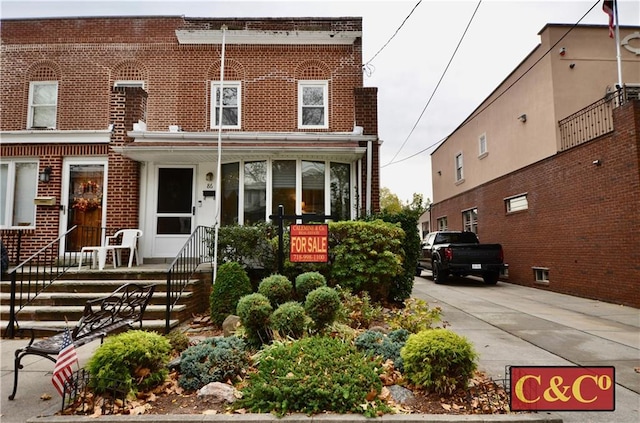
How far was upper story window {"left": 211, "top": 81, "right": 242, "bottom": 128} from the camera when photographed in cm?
1085

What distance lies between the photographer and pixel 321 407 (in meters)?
3.08

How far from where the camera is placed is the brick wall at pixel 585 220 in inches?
317

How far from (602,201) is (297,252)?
772cm

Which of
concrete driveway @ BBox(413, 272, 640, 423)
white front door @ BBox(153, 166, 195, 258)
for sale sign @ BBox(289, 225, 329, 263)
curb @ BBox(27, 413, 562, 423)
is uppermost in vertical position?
white front door @ BBox(153, 166, 195, 258)

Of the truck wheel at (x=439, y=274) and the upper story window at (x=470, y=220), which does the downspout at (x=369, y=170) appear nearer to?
the truck wheel at (x=439, y=274)

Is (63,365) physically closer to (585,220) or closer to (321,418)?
(321,418)

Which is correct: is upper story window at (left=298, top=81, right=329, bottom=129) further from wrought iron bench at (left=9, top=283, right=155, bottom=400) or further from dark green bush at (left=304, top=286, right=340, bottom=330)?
wrought iron bench at (left=9, top=283, right=155, bottom=400)

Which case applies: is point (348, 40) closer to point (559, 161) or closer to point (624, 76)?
point (559, 161)

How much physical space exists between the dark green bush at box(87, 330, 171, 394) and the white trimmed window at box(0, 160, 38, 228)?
8.03 metres

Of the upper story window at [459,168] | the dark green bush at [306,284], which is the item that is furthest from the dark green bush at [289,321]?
the upper story window at [459,168]

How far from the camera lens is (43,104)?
10953 millimetres

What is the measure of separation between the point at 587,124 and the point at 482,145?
638cm

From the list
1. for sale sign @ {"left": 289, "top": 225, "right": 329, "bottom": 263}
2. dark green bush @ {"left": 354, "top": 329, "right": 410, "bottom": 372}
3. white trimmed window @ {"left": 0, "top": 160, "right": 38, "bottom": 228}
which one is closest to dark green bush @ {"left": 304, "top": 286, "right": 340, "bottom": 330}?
dark green bush @ {"left": 354, "top": 329, "right": 410, "bottom": 372}

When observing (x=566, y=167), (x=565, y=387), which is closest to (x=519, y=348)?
(x=565, y=387)
